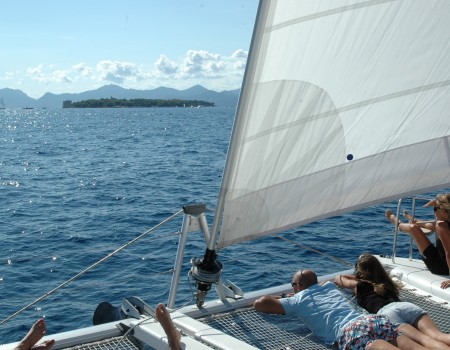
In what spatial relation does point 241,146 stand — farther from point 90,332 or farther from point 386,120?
point 90,332

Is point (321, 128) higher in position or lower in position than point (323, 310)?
higher

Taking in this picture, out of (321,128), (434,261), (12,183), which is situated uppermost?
(321,128)

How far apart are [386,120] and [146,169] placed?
28031 mm

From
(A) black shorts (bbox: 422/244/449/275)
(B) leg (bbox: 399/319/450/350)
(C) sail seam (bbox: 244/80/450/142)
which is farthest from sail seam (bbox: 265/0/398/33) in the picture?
(A) black shorts (bbox: 422/244/449/275)

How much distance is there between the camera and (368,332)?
15.1ft

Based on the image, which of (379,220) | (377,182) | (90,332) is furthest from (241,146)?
(379,220)

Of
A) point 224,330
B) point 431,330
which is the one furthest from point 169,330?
point 431,330

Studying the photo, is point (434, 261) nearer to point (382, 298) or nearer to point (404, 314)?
point (382, 298)

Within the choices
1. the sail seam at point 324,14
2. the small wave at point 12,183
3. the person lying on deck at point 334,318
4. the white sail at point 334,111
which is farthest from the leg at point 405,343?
the small wave at point 12,183

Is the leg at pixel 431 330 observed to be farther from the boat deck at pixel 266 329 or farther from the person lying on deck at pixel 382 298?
the boat deck at pixel 266 329

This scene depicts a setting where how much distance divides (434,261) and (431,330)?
2.12 m

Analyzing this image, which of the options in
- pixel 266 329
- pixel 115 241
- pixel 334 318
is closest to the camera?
pixel 334 318

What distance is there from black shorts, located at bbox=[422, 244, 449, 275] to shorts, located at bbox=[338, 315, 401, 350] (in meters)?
2.28

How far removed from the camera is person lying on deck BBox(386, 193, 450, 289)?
6.45 m
